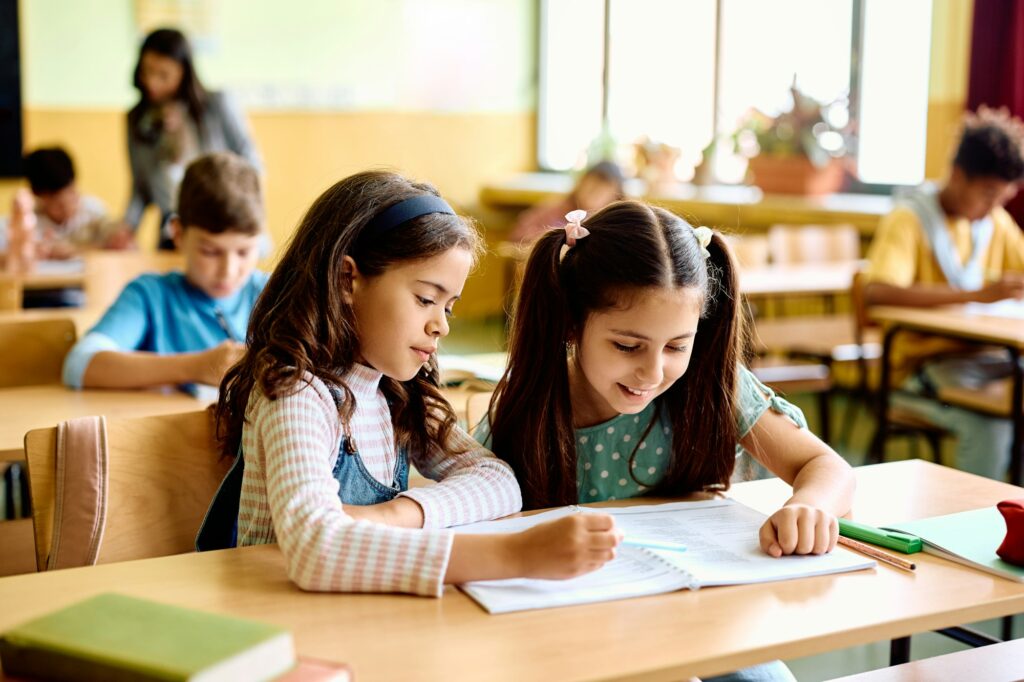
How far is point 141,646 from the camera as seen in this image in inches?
34.5

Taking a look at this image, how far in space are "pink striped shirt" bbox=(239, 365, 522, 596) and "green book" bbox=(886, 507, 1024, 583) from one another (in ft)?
1.62

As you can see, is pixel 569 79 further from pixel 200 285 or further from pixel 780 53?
pixel 200 285

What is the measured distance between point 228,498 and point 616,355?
0.53 metres

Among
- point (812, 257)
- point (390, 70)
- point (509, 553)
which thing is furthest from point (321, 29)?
point (509, 553)

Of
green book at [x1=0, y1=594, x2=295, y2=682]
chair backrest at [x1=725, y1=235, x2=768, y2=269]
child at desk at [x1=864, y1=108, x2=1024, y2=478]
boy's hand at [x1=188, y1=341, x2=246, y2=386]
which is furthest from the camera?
chair backrest at [x1=725, y1=235, x2=768, y2=269]

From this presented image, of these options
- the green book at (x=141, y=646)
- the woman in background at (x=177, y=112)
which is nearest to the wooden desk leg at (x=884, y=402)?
the woman in background at (x=177, y=112)

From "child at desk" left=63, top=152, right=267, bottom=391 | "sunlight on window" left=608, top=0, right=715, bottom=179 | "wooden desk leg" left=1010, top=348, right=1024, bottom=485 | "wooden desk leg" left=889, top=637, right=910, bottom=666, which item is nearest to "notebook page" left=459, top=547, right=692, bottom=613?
"wooden desk leg" left=889, top=637, right=910, bottom=666

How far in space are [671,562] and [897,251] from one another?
2583 mm

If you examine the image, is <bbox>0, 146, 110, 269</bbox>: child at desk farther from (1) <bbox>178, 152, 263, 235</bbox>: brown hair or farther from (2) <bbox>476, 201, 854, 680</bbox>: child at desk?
(2) <bbox>476, 201, 854, 680</bbox>: child at desk

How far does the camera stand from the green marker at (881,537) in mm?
1340

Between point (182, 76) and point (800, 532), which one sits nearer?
point (800, 532)

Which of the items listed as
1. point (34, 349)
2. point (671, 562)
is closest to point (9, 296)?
point (34, 349)

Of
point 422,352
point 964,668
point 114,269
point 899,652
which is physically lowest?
point 899,652

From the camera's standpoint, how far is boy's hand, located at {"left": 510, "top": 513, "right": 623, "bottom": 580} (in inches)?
45.4
